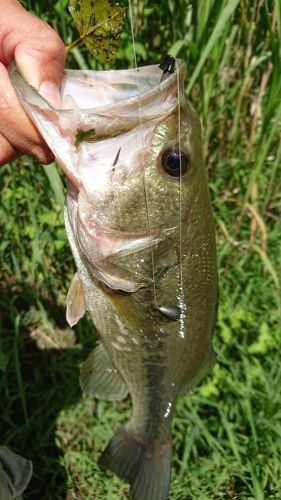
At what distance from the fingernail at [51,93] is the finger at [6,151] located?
0.59 ft

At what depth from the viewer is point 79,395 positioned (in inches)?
104

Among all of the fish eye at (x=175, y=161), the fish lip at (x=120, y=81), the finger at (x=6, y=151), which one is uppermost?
the fish lip at (x=120, y=81)

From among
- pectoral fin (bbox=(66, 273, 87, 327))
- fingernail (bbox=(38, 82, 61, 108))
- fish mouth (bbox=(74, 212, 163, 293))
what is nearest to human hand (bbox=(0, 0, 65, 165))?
fingernail (bbox=(38, 82, 61, 108))

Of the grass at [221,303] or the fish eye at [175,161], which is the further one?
the grass at [221,303]

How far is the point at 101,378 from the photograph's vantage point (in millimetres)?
1957

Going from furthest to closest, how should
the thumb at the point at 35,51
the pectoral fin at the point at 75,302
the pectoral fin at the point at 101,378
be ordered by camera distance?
the pectoral fin at the point at 101,378
the pectoral fin at the point at 75,302
the thumb at the point at 35,51

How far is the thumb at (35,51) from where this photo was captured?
1.27 m

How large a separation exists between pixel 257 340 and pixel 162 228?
139 cm

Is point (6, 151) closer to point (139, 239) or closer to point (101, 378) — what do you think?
point (139, 239)

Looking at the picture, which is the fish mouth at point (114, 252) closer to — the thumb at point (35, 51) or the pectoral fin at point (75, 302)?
the pectoral fin at point (75, 302)

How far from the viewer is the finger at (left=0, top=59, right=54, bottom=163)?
1.30m

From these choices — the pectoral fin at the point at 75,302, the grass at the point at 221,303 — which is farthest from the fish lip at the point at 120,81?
the grass at the point at 221,303

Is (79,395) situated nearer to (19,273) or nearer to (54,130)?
(19,273)

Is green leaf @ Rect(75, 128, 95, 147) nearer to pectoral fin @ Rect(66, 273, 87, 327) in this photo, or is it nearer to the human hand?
the human hand
